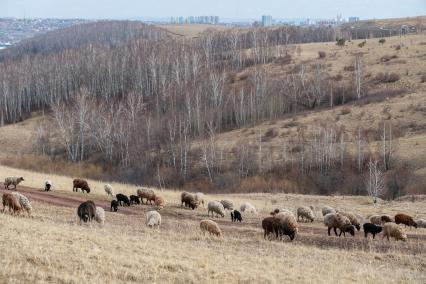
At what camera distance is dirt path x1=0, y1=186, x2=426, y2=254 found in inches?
929

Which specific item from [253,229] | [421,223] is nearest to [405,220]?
[421,223]

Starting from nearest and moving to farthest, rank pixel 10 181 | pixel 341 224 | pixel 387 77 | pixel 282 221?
1. pixel 282 221
2. pixel 341 224
3. pixel 10 181
4. pixel 387 77

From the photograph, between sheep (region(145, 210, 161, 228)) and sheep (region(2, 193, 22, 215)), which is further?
sheep (region(145, 210, 161, 228))

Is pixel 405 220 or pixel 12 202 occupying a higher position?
pixel 12 202

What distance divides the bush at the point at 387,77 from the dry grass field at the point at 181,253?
187ft

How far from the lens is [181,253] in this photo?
18.4 m

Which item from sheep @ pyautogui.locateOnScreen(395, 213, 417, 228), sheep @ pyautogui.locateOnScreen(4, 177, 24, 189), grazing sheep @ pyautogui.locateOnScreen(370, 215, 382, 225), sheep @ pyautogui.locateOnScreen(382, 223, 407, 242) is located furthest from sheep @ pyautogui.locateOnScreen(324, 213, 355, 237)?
sheep @ pyautogui.locateOnScreen(4, 177, 24, 189)

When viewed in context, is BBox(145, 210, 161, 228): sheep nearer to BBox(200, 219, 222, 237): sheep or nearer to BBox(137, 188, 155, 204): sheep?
BBox(200, 219, 222, 237): sheep

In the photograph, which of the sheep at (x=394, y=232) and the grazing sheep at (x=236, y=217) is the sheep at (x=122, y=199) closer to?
the grazing sheep at (x=236, y=217)

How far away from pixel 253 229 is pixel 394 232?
630cm

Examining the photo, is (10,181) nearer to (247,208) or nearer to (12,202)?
(12,202)

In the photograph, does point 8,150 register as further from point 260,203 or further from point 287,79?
point 260,203

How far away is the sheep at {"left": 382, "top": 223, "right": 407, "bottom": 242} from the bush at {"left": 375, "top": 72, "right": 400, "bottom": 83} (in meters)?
60.7

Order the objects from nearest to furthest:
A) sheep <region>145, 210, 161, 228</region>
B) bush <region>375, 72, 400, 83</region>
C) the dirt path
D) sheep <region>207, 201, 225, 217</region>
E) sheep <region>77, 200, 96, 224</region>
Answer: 1. the dirt path
2. sheep <region>77, 200, 96, 224</region>
3. sheep <region>145, 210, 161, 228</region>
4. sheep <region>207, 201, 225, 217</region>
5. bush <region>375, 72, 400, 83</region>
